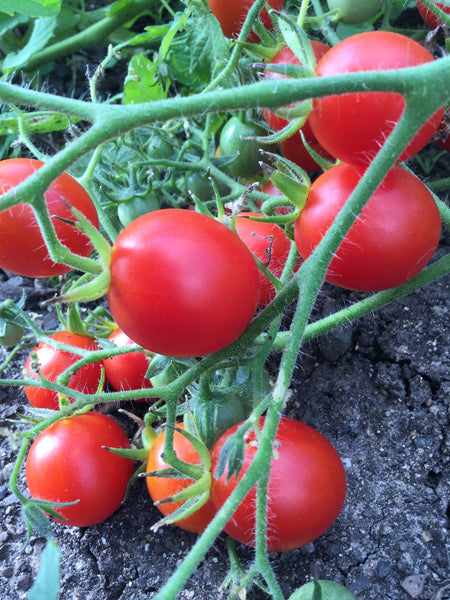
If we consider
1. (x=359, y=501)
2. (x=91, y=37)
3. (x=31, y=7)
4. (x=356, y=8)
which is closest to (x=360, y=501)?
(x=359, y=501)

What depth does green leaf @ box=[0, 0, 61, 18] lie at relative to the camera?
137 centimetres

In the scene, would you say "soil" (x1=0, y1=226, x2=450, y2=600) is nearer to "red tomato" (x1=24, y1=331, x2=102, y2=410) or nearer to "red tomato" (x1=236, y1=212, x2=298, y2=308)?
"red tomato" (x1=24, y1=331, x2=102, y2=410)

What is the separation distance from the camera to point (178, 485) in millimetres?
959

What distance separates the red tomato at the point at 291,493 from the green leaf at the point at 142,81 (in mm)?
842

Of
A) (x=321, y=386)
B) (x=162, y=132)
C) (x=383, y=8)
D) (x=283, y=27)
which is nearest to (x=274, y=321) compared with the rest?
(x=321, y=386)

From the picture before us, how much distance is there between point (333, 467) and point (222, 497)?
19 cm

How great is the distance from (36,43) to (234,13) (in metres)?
0.65

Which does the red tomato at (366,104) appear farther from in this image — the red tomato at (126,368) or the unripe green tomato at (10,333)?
the unripe green tomato at (10,333)

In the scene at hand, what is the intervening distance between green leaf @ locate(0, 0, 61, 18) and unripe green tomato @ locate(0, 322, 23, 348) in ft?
2.52

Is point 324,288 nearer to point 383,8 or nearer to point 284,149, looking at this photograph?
point 284,149

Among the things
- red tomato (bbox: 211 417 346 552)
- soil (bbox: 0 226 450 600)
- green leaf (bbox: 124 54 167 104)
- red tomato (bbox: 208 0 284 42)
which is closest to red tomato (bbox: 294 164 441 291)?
red tomato (bbox: 211 417 346 552)

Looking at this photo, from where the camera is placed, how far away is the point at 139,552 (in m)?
1.10

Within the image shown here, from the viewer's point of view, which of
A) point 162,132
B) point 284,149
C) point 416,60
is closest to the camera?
point 416,60

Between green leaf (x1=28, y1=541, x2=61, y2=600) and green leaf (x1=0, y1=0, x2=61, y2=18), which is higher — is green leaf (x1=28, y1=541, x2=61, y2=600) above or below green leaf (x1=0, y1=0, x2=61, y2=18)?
below
